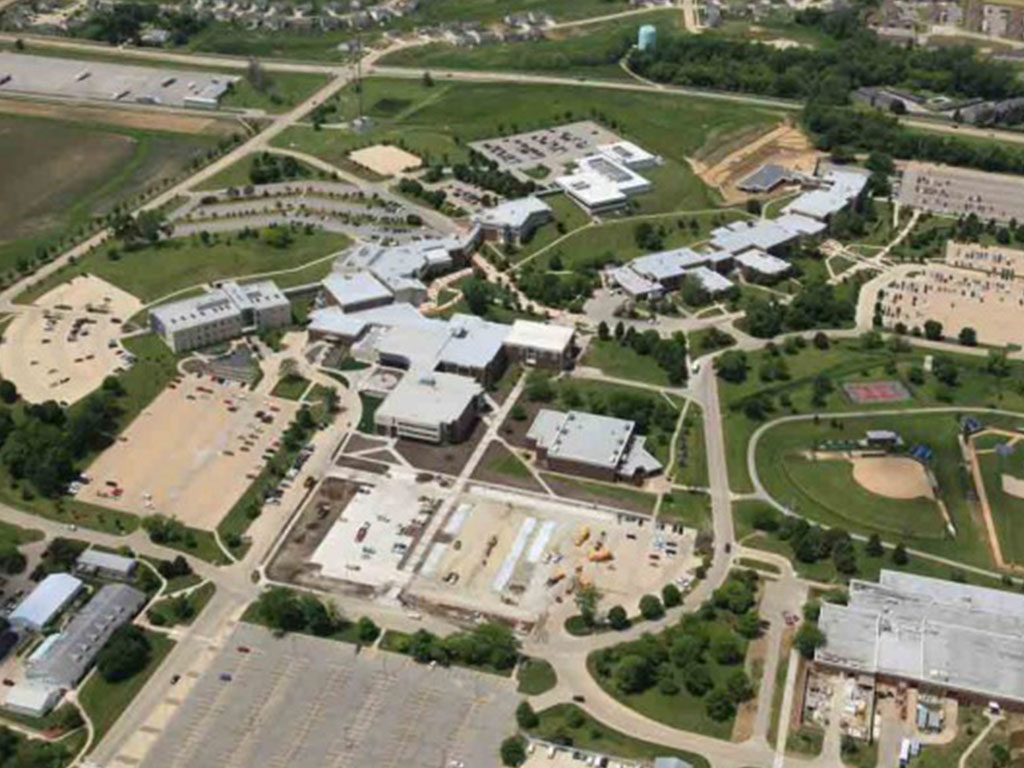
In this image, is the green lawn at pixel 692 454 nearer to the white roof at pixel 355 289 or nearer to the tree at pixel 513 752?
the tree at pixel 513 752

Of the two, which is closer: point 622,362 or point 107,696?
point 107,696

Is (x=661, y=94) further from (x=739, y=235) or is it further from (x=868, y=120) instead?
(x=739, y=235)

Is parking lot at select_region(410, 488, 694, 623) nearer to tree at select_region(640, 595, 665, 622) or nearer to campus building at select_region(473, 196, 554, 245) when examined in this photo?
tree at select_region(640, 595, 665, 622)

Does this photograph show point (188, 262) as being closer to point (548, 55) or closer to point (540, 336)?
point (540, 336)

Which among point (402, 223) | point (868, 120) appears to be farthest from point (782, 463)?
point (868, 120)

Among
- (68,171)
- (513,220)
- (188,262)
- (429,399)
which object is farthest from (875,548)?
(68,171)

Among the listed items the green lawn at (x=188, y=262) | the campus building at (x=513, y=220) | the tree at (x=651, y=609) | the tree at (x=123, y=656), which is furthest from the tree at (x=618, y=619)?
the green lawn at (x=188, y=262)
